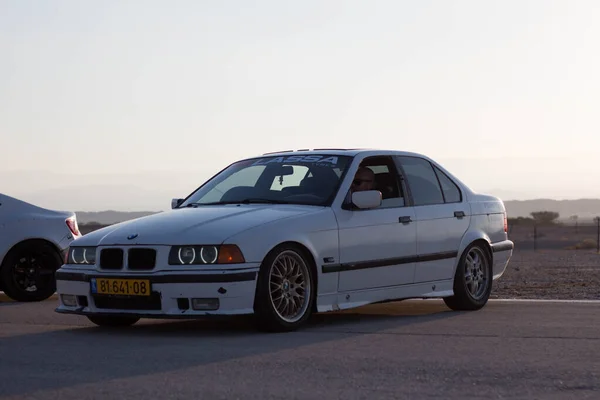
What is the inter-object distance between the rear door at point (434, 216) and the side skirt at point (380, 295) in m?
0.08

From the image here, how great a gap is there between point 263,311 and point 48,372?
2.45 m

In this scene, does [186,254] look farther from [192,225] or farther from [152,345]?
[152,345]

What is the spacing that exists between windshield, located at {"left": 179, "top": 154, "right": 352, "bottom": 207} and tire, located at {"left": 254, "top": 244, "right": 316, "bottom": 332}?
803mm

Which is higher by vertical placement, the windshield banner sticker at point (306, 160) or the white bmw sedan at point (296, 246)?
the windshield banner sticker at point (306, 160)

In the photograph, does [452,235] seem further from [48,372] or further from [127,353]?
[48,372]

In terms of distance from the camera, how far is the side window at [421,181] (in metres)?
11.0

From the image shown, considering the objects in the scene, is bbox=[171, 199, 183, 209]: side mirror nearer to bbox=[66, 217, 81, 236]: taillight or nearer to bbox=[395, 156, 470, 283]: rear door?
bbox=[395, 156, 470, 283]: rear door

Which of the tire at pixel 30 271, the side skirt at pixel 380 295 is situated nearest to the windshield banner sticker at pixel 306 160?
the side skirt at pixel 380 295

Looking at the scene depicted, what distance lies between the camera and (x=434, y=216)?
11.0m

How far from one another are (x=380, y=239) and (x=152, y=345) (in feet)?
9.04

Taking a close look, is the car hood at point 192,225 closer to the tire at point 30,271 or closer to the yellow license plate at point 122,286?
the yellow license plate at point 122,286

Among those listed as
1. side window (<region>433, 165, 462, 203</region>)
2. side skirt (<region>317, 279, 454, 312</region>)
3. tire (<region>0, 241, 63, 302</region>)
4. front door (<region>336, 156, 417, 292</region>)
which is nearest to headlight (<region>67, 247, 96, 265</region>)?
side skirt (<region>317, 279, 454, 312</region>)

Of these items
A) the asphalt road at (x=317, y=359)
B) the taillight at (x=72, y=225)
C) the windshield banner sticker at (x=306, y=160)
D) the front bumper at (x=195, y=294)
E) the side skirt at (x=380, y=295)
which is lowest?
the asphalt road at (x=317, y=359)

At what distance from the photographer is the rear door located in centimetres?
1081
